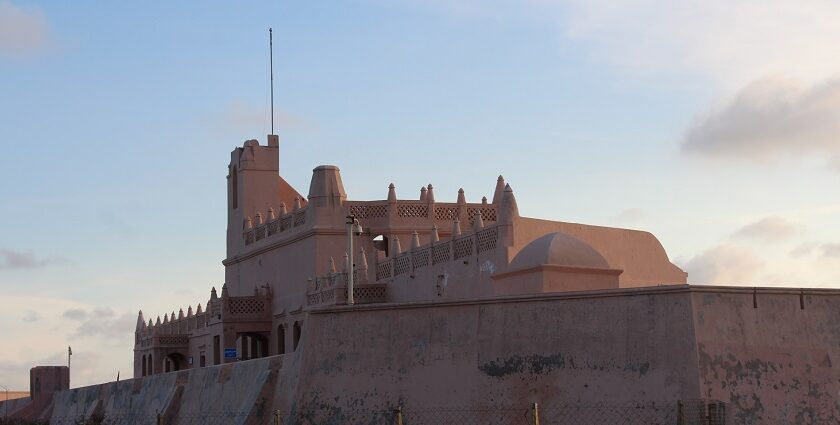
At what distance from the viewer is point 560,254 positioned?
23016 mm

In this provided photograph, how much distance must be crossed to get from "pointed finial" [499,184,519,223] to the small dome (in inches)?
178

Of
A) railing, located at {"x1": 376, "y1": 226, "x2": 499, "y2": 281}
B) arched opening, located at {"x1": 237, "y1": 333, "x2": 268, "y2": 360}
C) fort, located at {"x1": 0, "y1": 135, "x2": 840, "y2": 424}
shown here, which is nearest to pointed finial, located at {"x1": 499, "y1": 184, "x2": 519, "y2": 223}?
railing, located at {"x1": 376, "y1": 226, "x2": 499, "y2": 281}

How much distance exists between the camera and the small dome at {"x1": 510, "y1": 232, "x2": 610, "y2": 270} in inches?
906

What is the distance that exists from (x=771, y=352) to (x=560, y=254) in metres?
6.85

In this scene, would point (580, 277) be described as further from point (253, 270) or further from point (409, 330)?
point (253, 270)

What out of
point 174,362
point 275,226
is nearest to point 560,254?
point 275,226

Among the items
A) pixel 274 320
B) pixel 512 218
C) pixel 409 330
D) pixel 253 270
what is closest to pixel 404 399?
pixel 409 330

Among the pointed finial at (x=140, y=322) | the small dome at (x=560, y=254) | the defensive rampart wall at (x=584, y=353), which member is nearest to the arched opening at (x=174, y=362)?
the pointed finial at (x=140, y=322)

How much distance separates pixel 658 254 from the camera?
32531mm

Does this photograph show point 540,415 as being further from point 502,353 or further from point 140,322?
point 140,322

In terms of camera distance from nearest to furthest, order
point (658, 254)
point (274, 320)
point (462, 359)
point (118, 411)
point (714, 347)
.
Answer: point (714, 347)
point (462, 359)
point (118, 411)
point (658, 254)
point (274, 320)

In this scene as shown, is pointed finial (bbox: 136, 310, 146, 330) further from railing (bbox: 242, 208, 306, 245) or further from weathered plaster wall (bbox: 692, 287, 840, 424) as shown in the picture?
weathered plaster wall (bbox: 692, 287, 840, 424)

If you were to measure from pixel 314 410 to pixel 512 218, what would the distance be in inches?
426

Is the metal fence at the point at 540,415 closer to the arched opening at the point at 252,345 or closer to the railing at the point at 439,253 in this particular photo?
the railing at the point at 439,253
